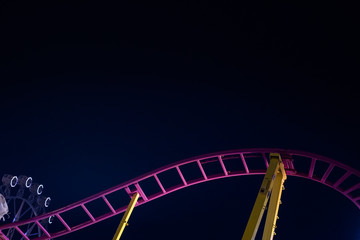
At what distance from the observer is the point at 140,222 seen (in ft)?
60.5

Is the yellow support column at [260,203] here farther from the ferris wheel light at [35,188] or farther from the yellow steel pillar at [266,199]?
the ferris wheel light at [35,188]

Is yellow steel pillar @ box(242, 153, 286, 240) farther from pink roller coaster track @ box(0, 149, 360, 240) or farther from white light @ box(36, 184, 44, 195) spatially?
white light @ box(36, 184, 44, 195)

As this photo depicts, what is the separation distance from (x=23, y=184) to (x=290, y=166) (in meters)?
12.3

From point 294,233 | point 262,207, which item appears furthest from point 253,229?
point 294,233

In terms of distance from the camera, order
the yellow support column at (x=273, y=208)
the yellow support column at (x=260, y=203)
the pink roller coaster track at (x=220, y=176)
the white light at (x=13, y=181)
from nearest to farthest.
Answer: the yellow support column at (x=260, y=203), the yellow support column at (x=273, y=208), the pink roller coaster track at (x=220, y=176), the white light at (x=13, y=181)

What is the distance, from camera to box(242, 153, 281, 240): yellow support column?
19.9 ft

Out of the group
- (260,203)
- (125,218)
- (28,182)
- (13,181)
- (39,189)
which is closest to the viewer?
(260,203)

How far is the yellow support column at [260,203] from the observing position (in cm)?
606

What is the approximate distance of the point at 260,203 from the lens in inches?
257

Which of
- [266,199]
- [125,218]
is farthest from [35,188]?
[266,199]

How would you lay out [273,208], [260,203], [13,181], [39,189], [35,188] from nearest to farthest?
[260,203] < [273,208] < [13,181] < [35,188] < [39,189]

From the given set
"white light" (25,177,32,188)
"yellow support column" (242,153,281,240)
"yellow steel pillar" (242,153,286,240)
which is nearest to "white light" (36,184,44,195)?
"white light" (25,177,32,188)

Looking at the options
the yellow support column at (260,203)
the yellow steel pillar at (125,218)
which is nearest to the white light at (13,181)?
the yellow steel pillar at (125,218)

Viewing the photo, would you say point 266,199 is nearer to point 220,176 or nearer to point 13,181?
point 220,176
